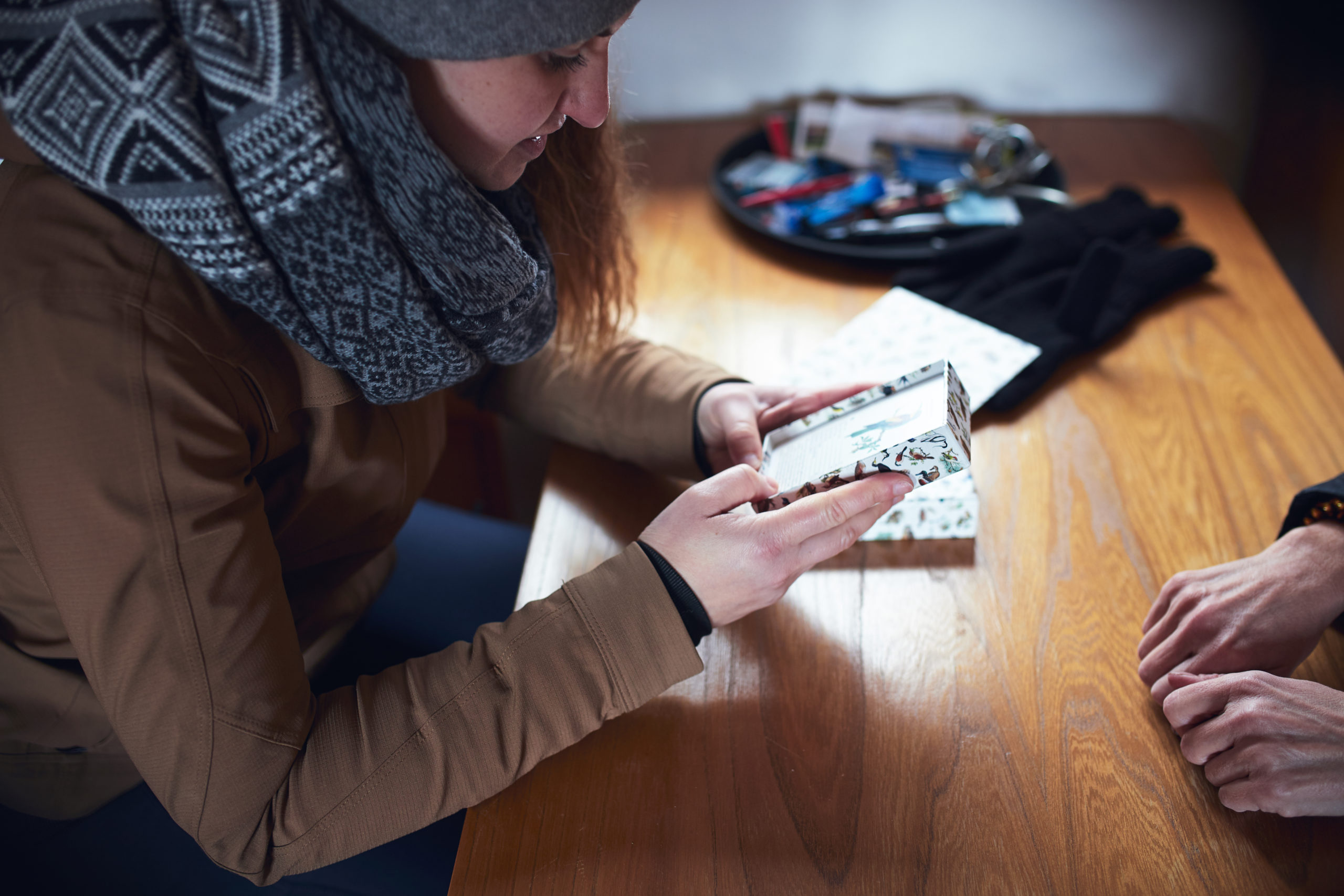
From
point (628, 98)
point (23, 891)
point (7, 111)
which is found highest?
point (7, 111)

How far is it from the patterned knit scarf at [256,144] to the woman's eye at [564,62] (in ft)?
0.35

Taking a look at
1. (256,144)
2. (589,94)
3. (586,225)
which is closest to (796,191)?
(586,225)

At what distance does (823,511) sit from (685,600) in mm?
134

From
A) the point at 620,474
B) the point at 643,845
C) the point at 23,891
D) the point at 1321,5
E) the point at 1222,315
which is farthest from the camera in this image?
the point at 1321,5

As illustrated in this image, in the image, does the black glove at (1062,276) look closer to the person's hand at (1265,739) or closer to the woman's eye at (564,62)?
the person's hand at (1265,739)

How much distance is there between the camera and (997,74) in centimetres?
169

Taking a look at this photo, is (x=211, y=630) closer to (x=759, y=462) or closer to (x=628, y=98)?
(x=759, y=462)

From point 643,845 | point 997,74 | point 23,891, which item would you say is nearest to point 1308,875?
point 643,845

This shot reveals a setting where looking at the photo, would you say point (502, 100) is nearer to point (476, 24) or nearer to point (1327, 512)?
point (476, 24)

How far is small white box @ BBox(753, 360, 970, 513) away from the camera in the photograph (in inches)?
28.8

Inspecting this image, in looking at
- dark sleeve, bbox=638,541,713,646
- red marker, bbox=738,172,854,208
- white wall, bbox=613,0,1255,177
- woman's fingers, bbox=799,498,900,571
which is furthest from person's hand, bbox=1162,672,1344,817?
white wall, bbox=613,0,1255,177

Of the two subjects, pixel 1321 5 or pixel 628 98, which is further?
pixel 628 98

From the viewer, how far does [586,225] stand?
0.98 m

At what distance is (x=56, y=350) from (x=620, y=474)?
54 cm
